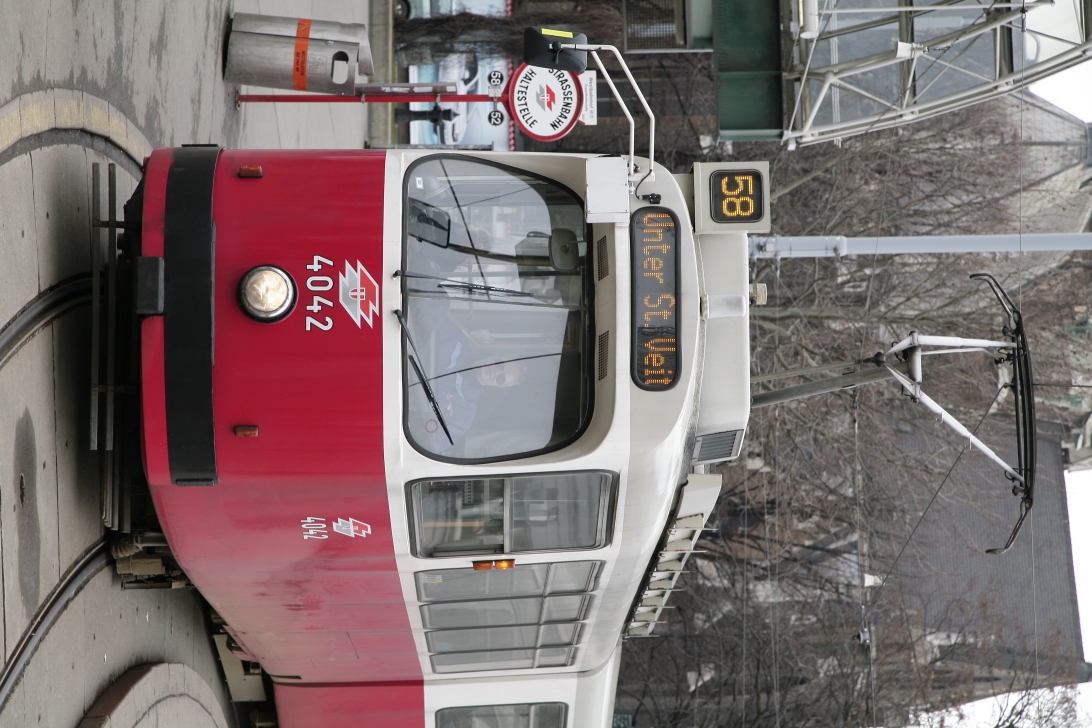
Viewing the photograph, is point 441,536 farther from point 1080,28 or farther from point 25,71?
point 1080,28

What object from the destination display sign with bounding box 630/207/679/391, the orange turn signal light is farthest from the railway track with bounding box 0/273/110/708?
the destination display sign with bounding box 630/207/679/391

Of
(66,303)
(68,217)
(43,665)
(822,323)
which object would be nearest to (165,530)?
(43,665)

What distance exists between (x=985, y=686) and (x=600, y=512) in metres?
19.8

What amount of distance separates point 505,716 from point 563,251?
14.3ft

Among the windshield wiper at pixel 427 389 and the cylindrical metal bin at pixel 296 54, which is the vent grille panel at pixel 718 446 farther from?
the cylindrical metal bin at pixel 296 54

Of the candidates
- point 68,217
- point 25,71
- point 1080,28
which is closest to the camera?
point 25,71

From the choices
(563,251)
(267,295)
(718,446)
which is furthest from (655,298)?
(267,295)

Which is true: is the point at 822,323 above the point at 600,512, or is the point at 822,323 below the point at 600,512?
above

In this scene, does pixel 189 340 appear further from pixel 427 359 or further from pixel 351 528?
pixel 351 528

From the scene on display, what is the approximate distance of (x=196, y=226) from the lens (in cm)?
543

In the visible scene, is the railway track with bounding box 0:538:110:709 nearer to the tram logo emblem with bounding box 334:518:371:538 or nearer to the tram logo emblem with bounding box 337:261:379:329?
the tram logo emblem with bounding box 334:518:371:538

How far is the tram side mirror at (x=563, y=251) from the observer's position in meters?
5.84

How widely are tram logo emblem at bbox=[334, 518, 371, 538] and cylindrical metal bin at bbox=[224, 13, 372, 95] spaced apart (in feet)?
21.2

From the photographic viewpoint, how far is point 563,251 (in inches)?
231
